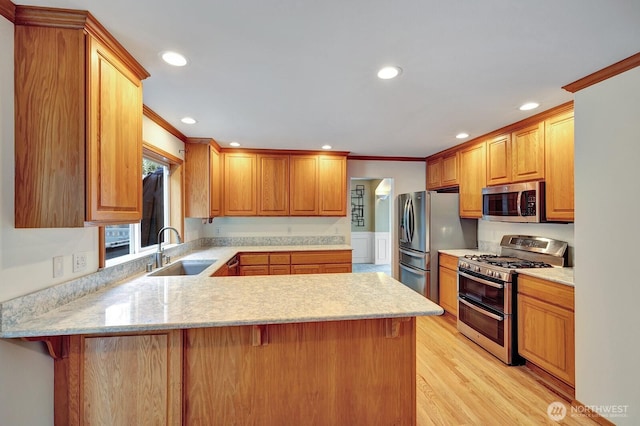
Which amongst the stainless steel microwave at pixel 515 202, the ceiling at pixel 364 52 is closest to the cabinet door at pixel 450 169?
the stainless steel microwave at pixel 515 202

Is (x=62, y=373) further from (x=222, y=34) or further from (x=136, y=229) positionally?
(x=222, y=34)

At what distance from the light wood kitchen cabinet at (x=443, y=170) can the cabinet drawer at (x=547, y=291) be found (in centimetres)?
172

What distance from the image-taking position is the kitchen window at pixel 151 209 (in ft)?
7.83

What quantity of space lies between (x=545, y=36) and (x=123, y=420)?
2859mm

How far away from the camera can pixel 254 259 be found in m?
3.75

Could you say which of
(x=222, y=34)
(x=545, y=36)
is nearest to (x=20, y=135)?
(x=222, y=34)

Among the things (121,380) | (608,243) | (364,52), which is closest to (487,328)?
(608,243)

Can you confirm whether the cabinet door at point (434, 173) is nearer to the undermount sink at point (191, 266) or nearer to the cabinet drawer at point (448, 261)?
the cabinet drawer at point (448, 261)

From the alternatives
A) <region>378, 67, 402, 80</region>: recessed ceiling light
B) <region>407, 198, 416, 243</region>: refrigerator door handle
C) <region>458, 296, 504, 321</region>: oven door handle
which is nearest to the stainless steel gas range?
<region>458, 296, 504, 321</region>: oven door handle

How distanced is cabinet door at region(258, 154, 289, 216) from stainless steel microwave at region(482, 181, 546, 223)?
2.55 meters

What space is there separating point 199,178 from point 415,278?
10.5ft

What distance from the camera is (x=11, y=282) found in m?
1.24

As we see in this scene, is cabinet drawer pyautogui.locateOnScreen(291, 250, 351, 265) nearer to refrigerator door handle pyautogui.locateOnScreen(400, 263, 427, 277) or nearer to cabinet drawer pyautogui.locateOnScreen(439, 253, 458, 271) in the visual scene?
refrigerator door handle pyautogui.locateOnScreen(400, 263, 427, 277)

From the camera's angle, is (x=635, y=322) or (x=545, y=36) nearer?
(x=545, y=36)
